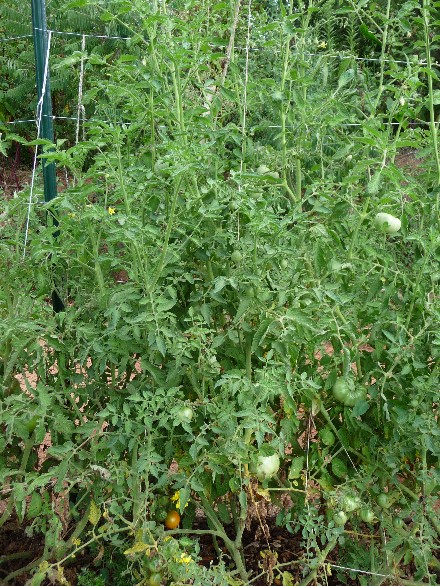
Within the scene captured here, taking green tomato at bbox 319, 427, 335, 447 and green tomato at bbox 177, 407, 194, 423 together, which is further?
green tomato at bbox 319, 427, 335, 447

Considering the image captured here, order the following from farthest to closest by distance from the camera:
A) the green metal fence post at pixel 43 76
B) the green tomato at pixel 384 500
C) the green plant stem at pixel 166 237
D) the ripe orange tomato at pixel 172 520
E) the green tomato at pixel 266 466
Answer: the green metal fence post at pixel 43 76 < the ripe orange tomato at pixel 172 520 < the green tomato at pixel 384 500 < the green tomato at pixel 266 466 < the green plant stem at pixel 166 237

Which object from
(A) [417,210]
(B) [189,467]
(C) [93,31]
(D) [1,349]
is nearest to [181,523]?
(B) [189,467]

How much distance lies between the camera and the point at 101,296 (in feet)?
5.99

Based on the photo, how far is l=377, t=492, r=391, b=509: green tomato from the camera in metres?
1.84

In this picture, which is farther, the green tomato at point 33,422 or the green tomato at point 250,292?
the green tomato at point 33,422

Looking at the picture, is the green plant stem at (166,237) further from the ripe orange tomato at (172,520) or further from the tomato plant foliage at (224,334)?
the ripe orange tomato at (172,520)

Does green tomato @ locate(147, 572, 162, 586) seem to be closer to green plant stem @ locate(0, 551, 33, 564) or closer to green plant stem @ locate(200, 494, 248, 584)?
green plant stem @ locate(200, 494, 248, 584)

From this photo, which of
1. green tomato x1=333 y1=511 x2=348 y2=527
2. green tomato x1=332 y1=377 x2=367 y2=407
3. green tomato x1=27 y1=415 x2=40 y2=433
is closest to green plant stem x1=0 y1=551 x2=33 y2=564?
green tomato x1=27 y1=415 x2=40 y2=433

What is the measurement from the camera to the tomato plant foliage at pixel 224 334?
1.68 meters

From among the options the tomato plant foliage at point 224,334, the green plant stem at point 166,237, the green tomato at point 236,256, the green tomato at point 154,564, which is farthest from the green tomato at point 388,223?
the green tomato at point 154,564

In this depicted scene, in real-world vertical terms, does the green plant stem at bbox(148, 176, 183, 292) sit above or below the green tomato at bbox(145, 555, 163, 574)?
above

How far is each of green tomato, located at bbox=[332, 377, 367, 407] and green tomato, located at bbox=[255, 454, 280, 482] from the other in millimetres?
208

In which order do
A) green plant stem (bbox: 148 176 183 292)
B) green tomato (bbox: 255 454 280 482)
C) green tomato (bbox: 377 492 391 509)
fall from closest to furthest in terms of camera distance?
green plant stem (bbox: 148 176 183 292), green tomato (bbox: 255 454 280 482), green tomato (bbox: 377 492 391 509)

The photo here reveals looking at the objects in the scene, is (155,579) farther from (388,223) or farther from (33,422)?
(388,223)
